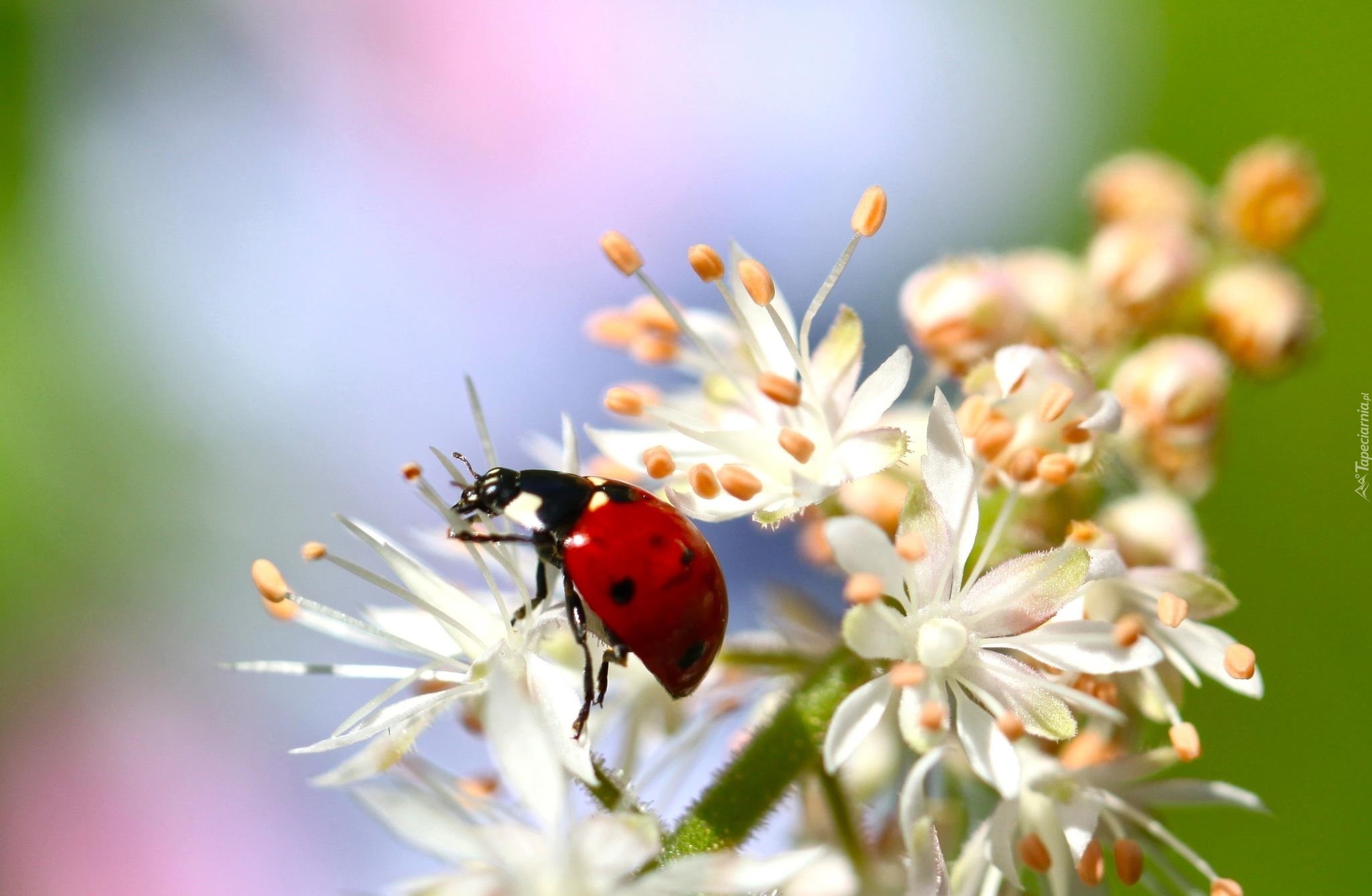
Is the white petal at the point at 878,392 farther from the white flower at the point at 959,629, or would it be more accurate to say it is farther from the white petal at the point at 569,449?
the white petal at the point at 569,449

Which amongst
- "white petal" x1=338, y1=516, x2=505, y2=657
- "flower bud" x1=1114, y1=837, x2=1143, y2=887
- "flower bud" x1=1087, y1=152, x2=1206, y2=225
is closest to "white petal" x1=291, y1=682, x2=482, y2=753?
"white petal" x1=338, y1=516, x2=505, y2=657

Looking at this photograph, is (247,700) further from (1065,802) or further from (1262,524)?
(1065,802)

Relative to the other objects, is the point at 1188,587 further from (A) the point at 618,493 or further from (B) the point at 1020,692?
(A) the point at 618,493

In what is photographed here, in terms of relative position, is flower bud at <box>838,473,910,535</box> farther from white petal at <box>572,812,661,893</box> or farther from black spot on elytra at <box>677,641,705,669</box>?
white petal at <box>572,812,661,893</box>

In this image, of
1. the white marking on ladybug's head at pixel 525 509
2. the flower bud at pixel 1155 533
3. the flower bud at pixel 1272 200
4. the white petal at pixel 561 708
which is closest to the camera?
the white petal at pixel 561 708

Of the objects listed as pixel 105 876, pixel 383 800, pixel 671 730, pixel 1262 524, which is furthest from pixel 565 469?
pixel 105 876

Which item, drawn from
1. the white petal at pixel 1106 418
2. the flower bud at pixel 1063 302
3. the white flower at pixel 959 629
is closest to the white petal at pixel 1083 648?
the white flower at pixel 959 629

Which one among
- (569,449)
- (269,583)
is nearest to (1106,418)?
(569,449)
